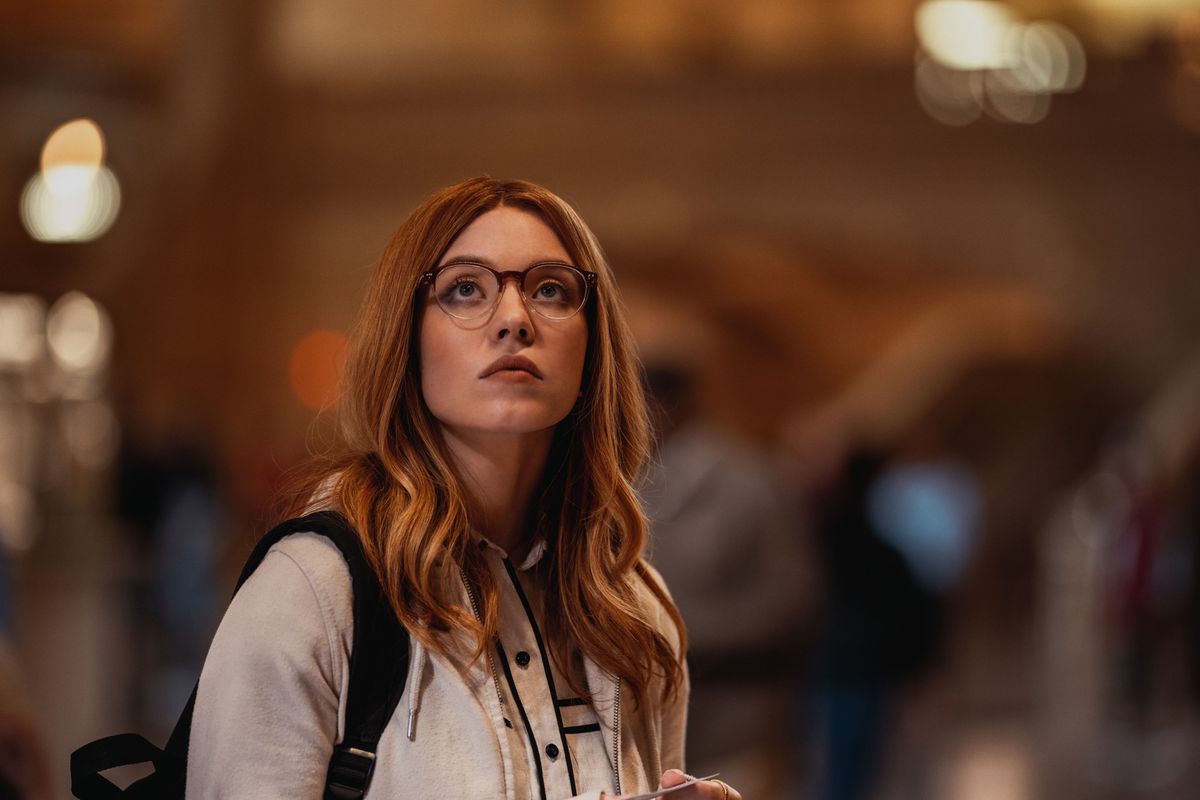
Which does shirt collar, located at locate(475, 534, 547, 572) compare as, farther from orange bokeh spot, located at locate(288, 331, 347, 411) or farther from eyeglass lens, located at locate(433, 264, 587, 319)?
orange bokeh spot, located at locate(288, 331, 347, 411)

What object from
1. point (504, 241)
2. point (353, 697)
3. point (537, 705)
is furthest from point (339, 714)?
point (504, 241)

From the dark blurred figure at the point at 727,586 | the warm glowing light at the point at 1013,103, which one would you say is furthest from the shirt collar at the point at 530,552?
the warm glowing light at the point at 1013,103

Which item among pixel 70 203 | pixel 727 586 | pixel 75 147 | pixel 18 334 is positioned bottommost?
pixel 727 586

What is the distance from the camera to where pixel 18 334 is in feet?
47.4

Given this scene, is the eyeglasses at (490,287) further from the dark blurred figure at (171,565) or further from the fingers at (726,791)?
the dark blurred figure at (171,565)

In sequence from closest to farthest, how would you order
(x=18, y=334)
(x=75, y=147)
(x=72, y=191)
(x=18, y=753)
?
(x=18, y=753)
(x=75, y=147)
(x=72, y=191)
(x=18, y=334)

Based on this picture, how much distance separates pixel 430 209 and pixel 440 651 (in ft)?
1.71

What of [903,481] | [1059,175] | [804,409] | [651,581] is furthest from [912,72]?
[651,581]

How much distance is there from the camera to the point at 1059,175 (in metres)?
19.8

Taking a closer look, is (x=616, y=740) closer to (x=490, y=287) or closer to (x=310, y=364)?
(x=490, y=287)

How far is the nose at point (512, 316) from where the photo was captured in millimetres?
1997

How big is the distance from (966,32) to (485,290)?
58.8ft

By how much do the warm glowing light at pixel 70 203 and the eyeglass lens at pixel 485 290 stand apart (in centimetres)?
1148

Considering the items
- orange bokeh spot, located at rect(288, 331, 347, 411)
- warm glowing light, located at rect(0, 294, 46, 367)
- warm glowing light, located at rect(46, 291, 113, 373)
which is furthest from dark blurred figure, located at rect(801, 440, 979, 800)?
orange bokeh spot, located at rect(288, 331, 347, 411)
